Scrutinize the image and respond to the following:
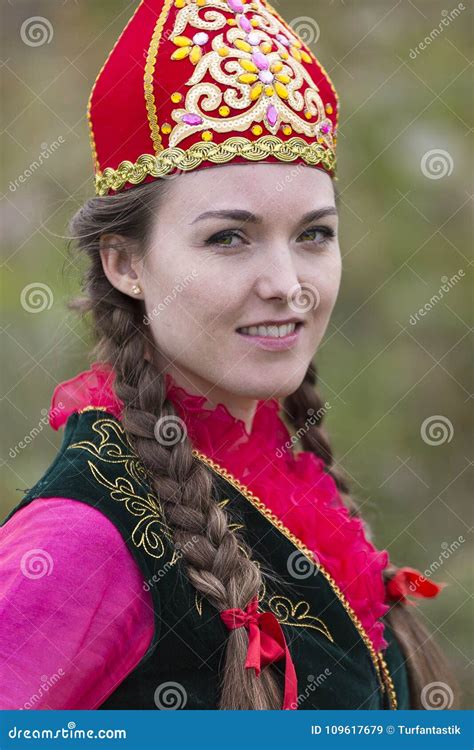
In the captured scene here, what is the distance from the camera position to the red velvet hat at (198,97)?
1.79 metres

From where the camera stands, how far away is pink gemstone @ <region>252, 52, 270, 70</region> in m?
1.84

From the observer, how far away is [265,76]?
1.84m

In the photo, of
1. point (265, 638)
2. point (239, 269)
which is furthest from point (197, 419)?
point (265, 638)

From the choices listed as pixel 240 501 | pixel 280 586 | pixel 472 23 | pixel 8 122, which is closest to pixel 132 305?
pixel 240 501

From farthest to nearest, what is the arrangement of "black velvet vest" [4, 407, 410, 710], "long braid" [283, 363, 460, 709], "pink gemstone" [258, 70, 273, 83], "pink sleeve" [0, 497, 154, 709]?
1. "long braid" [283, 363, 460, 709]
2. "pink gemstone" [258, 70, 273, 83]
3. "black velvet vest" [4, 407, 410, 710]
4. "pink sleeve" [0, 497, 154, 709]

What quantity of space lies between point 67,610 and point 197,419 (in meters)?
0.52

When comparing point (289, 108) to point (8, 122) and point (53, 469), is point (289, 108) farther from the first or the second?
point (8, 122)

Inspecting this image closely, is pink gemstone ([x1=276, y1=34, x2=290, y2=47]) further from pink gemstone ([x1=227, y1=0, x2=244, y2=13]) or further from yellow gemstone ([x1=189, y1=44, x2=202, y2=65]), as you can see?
yellow gemstone ([x1=189, y1=44, x2=202, y2=65])

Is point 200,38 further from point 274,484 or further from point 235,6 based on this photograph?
point 274,484

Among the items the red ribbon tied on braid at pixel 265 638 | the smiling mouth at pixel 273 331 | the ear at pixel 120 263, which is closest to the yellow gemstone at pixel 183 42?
the ear at pixel 120 263

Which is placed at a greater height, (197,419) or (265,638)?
(197,419)

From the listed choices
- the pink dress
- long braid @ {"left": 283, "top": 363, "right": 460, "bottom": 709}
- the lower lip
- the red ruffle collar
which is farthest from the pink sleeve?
long braid @ {"left": 283, "top": 363, "right": 460, "bottom": 709}

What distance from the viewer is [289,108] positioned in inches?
73.2

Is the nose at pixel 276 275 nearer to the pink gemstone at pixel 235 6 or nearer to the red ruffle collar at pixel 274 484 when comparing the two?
the red ruffle collar at pixel 274 484
